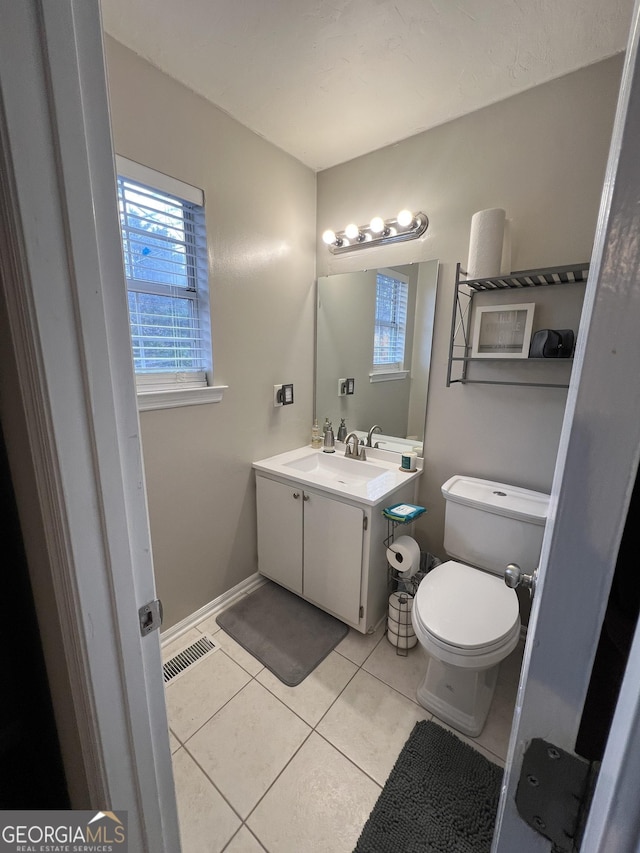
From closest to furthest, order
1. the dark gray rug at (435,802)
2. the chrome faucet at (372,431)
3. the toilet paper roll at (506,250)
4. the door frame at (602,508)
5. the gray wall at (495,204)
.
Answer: the door frame at (602,508)
the dark gray rug at (435,802)
the gray wall at (495,204)
the toilet paper roll at (506,250)
the chrome faucet at (372,431)

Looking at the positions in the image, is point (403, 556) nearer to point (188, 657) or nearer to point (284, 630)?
point (284, 630)

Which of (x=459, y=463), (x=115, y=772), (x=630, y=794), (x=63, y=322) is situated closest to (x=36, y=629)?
(x=115, y=772)

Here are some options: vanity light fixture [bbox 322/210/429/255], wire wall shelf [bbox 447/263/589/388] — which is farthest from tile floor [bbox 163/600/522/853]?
vanity light fixture [bbox 322/210/429/255]

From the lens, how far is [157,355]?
1563 millimetres

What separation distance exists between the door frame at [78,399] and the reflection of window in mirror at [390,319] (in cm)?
164

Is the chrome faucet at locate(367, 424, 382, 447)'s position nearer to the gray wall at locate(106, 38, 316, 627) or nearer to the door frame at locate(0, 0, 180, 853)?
the gray wall at locate(106, 38, 316, 627)

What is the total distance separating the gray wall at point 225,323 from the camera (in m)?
1.41

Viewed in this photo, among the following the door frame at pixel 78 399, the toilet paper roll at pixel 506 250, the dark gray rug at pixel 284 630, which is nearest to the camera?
the door frame at pixel 78 399

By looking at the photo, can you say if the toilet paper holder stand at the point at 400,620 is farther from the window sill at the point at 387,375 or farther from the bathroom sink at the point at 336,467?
the window sill at the point at 387,375

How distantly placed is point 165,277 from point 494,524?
1.83 m

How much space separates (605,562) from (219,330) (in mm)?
1706

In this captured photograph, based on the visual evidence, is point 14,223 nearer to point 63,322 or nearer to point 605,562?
point 63,322

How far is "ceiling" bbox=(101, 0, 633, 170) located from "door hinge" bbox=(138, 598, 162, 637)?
1.71 m

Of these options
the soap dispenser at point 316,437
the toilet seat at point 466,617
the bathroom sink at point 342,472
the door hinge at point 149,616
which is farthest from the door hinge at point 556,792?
the soap dispenser at point 316,437
